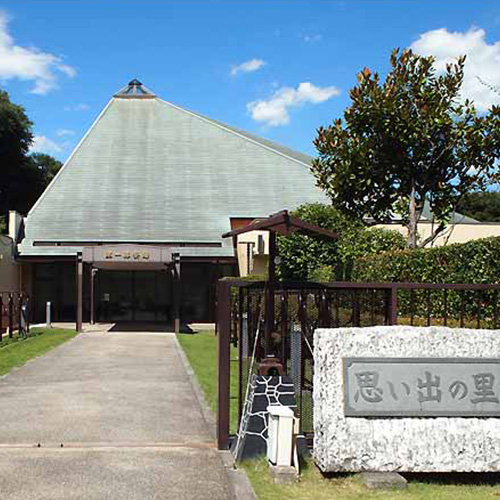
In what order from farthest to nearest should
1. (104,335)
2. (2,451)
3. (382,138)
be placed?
(104,335)
(382,138)
(2,451)

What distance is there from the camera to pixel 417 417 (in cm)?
595

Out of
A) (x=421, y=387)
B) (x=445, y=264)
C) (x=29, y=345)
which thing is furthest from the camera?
(x=29, y=345)

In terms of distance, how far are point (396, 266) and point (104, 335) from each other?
10160 mm

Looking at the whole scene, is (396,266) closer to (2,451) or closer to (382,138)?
(382,138)

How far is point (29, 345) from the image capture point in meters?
17.1

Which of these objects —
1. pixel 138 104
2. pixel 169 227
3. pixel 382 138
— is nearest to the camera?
pixel 382 138

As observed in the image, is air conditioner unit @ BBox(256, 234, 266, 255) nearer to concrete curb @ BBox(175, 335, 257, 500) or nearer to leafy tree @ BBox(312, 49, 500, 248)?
leafy tree @ BBox(312, 49, 500, 248)

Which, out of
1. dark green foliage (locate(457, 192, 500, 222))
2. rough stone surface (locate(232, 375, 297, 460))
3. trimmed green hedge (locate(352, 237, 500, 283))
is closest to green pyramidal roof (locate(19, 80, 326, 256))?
trimmed green hedge (locate(352, 237, 500, 283))

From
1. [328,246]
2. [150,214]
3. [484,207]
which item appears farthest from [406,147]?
[484,207]

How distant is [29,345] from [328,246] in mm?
10639

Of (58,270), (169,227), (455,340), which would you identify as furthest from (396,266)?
(58,270)

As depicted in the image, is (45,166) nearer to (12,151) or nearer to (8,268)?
(12,151)

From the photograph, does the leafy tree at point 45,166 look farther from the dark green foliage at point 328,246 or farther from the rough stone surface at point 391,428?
the rough stone surface at point 391,428

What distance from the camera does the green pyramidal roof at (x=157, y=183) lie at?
86.8ft
